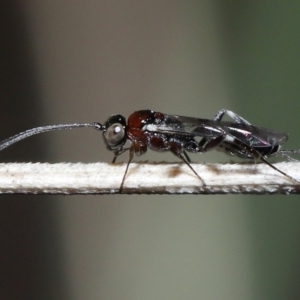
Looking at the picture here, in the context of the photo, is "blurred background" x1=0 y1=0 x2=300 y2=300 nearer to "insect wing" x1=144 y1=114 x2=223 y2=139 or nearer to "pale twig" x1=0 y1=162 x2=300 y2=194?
"insect wing" x1=144 y1=114 x2=223 y2=139

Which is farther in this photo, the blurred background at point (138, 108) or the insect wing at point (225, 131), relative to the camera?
the blurred background at point (138, 108)

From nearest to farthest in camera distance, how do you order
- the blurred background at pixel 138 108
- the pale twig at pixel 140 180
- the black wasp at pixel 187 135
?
1. the pale twig at pixel 140 180
2. the black wasp at pixel 187 135
3. the blurred background at pixel 138 108

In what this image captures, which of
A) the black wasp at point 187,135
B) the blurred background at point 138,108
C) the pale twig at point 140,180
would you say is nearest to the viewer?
the pale twig at point 140,180

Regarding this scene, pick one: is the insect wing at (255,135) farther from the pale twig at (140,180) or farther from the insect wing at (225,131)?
the pale twig at (140,180)

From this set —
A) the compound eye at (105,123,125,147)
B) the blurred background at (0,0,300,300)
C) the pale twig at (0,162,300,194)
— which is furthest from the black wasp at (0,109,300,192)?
the blurred background at (0,0,300,300)

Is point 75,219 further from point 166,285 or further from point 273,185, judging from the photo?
point 273,185

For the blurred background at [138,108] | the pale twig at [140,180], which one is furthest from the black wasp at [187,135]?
the blurred background at [138,108]
